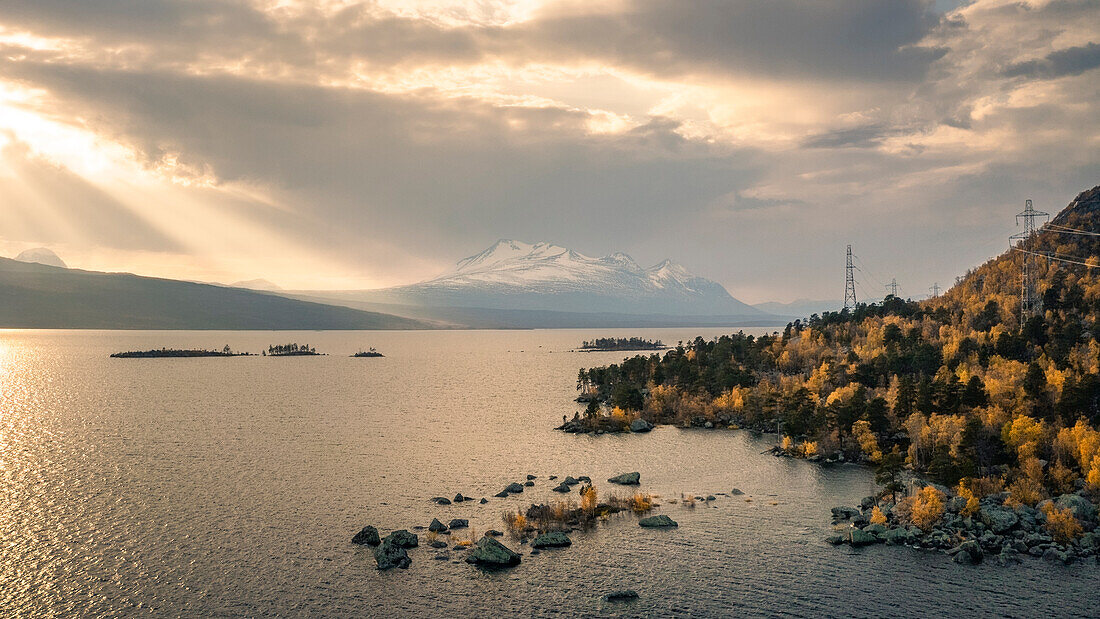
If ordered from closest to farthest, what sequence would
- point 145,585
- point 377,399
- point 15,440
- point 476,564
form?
point 145,585, point 476,564, point 15,440, point 377,399

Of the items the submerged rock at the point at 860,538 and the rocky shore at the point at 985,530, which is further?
the submerged rock at the point at 860,538

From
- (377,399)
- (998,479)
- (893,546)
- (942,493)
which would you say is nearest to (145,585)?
(893,546)

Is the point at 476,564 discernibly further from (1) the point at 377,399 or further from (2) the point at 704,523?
(1) the point at 377,399

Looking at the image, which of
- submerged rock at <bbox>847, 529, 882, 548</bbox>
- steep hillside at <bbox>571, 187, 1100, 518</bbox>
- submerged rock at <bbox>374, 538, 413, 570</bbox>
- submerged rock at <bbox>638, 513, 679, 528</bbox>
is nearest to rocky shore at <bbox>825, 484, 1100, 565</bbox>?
submerged rock at <bbox>847, 529, 882, 548</bbox>

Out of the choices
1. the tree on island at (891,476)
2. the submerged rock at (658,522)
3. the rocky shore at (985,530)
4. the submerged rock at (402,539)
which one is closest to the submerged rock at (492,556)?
the submerged rock at (402,539)

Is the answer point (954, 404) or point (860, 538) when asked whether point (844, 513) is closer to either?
point (860, 538)

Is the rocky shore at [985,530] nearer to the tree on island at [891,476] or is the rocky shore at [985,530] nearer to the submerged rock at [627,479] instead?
the tree on island at [891,476]

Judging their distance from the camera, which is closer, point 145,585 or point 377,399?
point 145,585
